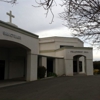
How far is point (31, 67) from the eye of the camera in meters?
19.7

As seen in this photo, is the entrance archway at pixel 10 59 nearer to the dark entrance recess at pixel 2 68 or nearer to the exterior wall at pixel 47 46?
the dark entrance recess at pixel 2 68

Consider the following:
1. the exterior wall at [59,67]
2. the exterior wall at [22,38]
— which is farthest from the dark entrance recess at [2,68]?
the exterior wall at [59,67]

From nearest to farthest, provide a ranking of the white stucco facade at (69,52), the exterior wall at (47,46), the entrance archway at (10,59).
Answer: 1. the entrance archway at (10,59)
2. the white stucco facade at (69,52)
3. the exterior wall at (47,46)

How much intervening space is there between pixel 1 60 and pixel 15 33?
539 centimetres

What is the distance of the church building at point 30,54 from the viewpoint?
17312 millimetres

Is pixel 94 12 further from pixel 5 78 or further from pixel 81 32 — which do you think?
pixel 5 78

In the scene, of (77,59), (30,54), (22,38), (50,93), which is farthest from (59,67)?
(50,93)

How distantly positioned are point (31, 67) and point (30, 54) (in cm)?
135

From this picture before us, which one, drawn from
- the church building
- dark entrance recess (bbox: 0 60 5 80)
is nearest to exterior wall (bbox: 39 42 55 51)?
the church building

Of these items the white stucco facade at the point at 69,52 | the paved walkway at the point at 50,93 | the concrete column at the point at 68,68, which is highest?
the white stucco facade at the point at 69,52

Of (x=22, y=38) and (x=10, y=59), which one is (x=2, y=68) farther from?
(x=22, y=38)

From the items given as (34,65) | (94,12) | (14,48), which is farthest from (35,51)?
(94,12)

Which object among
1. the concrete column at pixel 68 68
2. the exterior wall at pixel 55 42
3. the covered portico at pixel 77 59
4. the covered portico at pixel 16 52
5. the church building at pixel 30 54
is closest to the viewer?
the covered portico at pixel 16 52

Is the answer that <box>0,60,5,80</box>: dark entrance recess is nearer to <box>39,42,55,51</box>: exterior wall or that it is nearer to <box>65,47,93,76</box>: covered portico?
<box>65,47,93,76</box>: covered portico
